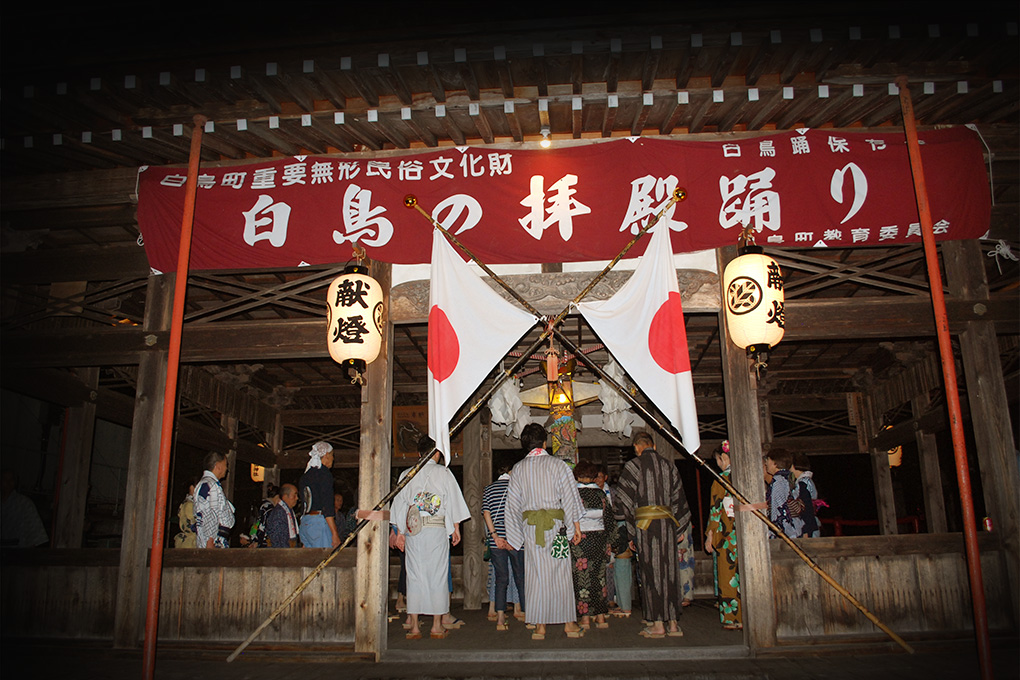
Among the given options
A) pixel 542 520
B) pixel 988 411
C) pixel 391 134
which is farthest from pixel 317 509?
pixel 988 411

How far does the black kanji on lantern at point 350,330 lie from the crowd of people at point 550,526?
73.0 inches

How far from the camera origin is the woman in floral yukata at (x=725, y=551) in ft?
25.7

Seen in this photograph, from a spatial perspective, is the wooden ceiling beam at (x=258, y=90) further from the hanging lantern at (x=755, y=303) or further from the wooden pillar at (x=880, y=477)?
the wooden pillar at (x=880, y=477)

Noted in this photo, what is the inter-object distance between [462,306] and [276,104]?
3170 millimetres

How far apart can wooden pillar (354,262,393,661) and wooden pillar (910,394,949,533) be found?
35.6 feet

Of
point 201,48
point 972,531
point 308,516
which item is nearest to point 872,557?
point 972,531

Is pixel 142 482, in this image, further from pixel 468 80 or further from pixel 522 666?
pixel 468 80

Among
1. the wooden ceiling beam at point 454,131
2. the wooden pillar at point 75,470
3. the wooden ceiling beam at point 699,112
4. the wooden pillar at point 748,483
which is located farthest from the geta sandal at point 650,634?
the wooden pillar at point 75,470

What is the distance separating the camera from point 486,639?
24.7ft

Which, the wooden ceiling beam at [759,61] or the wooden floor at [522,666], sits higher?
the wooden ceiling beam at [759,61]

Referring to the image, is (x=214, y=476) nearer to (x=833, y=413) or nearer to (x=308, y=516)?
(x=308, y=516)

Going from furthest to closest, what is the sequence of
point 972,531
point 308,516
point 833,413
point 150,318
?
point 833,413 → point 308,516 → point 150,318 → point 972,531

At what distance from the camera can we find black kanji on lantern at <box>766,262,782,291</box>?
677 cm

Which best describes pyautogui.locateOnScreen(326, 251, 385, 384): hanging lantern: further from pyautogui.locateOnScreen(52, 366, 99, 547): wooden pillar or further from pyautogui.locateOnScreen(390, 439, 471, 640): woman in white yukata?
pyautogui.locateOnScreen(52, 366, 99, 547): wooden pillar
